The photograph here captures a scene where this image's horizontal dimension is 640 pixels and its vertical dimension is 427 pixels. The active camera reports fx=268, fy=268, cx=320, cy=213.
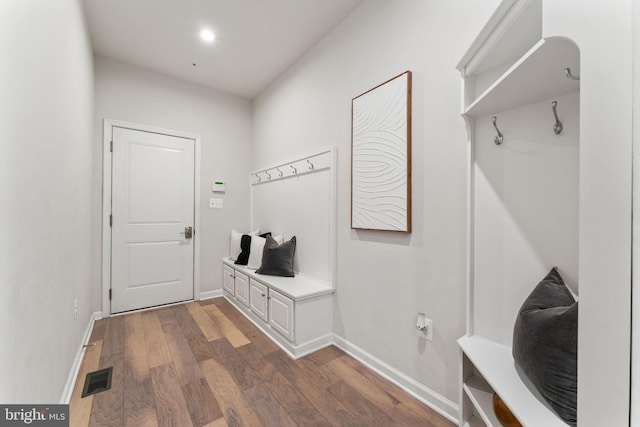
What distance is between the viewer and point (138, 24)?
2396 millimetres

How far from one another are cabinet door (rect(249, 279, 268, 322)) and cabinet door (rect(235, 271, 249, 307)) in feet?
0.37

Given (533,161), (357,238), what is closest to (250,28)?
(357,238)

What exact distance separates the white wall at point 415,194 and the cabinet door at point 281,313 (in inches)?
16.5

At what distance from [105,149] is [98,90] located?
64 centimetres

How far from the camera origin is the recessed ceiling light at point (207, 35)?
2481mm

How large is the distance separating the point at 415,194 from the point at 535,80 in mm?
828

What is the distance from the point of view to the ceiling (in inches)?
85.7

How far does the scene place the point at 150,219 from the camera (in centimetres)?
316

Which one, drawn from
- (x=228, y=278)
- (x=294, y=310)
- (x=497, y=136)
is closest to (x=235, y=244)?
(x=228, y=278)

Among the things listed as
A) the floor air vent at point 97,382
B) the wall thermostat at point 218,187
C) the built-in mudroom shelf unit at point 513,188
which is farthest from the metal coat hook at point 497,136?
the wall thermostat at point 218,187

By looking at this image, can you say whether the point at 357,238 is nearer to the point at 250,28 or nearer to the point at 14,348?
the point at 14,348

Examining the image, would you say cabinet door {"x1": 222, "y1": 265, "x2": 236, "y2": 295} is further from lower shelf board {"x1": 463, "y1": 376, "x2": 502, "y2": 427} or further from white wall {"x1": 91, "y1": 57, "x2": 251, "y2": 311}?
lower shelf board {"x1": 463, "y1": 376, "x2": 502, "y2": 427}

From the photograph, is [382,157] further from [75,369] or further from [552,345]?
[75,369]

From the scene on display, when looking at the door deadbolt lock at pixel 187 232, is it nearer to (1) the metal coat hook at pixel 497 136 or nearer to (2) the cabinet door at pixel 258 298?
(2) the cabinet door at pixel 258 298
